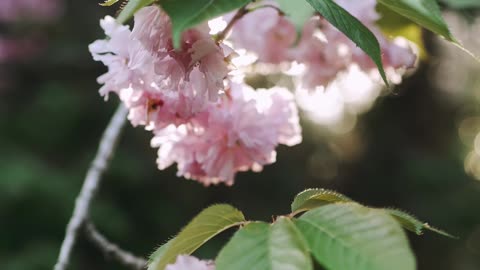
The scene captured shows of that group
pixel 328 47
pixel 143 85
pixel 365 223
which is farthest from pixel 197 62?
pixel 328 47

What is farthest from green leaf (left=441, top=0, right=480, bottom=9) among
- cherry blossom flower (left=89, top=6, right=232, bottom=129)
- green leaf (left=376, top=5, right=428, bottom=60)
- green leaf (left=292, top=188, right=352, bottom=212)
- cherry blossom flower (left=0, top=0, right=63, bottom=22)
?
cherry blossom flower (left=0, top=0, right=63, bottom=22)

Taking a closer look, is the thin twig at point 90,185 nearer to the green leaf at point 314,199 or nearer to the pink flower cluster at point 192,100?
the pink flower cluster at point 192,100

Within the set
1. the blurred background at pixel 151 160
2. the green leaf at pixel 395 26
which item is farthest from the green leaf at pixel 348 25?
the blurred background at pixel 151 160

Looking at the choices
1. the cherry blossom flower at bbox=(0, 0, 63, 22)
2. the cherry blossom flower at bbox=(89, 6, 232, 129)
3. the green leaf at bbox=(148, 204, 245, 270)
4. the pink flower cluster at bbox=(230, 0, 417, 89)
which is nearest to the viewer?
the green leaf at bbox=(148, 204, 245, 270)

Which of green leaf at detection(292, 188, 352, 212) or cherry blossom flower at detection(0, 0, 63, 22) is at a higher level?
green leaf at detection(292, 188, 352, 212)

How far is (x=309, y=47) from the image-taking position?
4.50ft

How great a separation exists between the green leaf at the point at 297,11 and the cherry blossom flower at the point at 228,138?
43cm

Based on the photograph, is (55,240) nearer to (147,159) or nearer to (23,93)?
(147,159)

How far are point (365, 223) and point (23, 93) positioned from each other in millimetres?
3929

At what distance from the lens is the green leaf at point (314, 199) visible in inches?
26.5

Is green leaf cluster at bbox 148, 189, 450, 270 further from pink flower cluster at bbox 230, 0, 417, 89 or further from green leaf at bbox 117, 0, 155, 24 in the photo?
pink flower cluster at bbox 230, 0, 417, 89

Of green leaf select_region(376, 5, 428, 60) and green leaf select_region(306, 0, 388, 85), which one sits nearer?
green leaf select_region(306, 0, 388, 85)

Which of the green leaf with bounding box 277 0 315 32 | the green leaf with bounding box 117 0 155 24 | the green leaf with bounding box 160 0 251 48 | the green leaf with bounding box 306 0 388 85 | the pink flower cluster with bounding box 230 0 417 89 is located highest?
the green leaf with bounding box 117 0 155 24

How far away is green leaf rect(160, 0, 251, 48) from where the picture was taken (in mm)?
563
